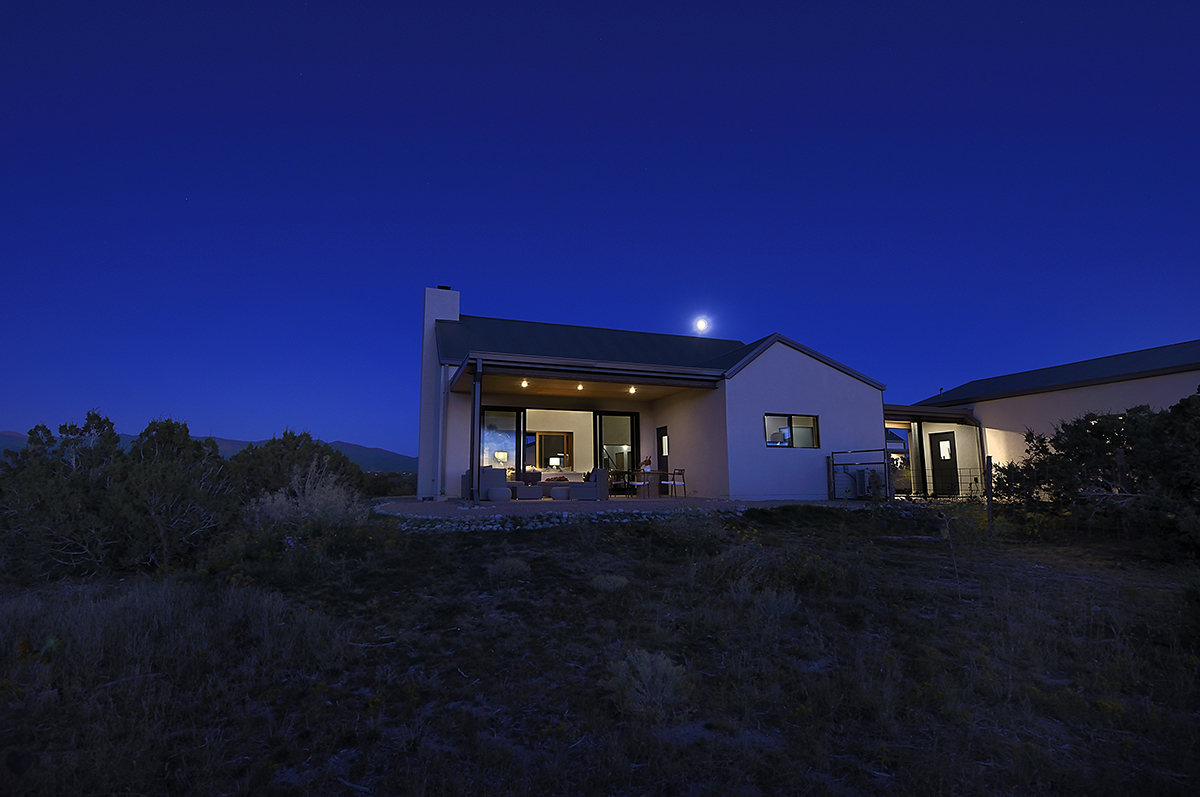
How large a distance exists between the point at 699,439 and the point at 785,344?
3.29 meters

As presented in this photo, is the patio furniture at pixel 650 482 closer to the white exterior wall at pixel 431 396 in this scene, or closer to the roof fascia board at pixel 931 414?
the white exterior wall at pixel 431 396

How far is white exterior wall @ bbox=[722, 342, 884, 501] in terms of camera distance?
12375mm

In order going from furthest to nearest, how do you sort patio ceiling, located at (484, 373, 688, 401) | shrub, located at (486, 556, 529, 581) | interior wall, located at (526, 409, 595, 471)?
interior wall, located at (526, 409, 595, 471), patio ceiling, located at (484, 373, 688, 401), shrub, located at (486, 556, 529, 581)

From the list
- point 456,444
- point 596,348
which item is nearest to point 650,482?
point 596,348

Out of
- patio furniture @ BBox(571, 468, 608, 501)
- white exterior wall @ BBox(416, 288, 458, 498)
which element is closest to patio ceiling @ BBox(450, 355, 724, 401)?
white exterior wall @ BBox(416, 288, 458, 498)

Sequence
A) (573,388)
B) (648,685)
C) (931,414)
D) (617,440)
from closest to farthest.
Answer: (648,685), (573,388), (931,414), (617,440)

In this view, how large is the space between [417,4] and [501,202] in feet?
27.3

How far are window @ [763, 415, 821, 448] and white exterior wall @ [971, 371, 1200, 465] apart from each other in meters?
5.06

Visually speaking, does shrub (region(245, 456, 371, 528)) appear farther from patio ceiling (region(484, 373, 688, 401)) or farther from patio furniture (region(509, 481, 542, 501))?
patio ceiling (region(484, 373, 688, 401))

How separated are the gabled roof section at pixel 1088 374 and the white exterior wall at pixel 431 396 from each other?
1533 centimetres

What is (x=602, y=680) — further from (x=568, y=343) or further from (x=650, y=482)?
(x=568, y=343)

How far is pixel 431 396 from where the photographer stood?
45.4 feet

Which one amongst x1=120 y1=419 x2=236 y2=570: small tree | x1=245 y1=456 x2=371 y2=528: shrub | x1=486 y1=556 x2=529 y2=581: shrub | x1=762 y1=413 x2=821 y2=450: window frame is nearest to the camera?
x1=486 y1=556 x2=529 y2=581: shrub

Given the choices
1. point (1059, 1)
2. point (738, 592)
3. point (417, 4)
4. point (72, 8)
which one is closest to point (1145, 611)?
point (738, 592)
